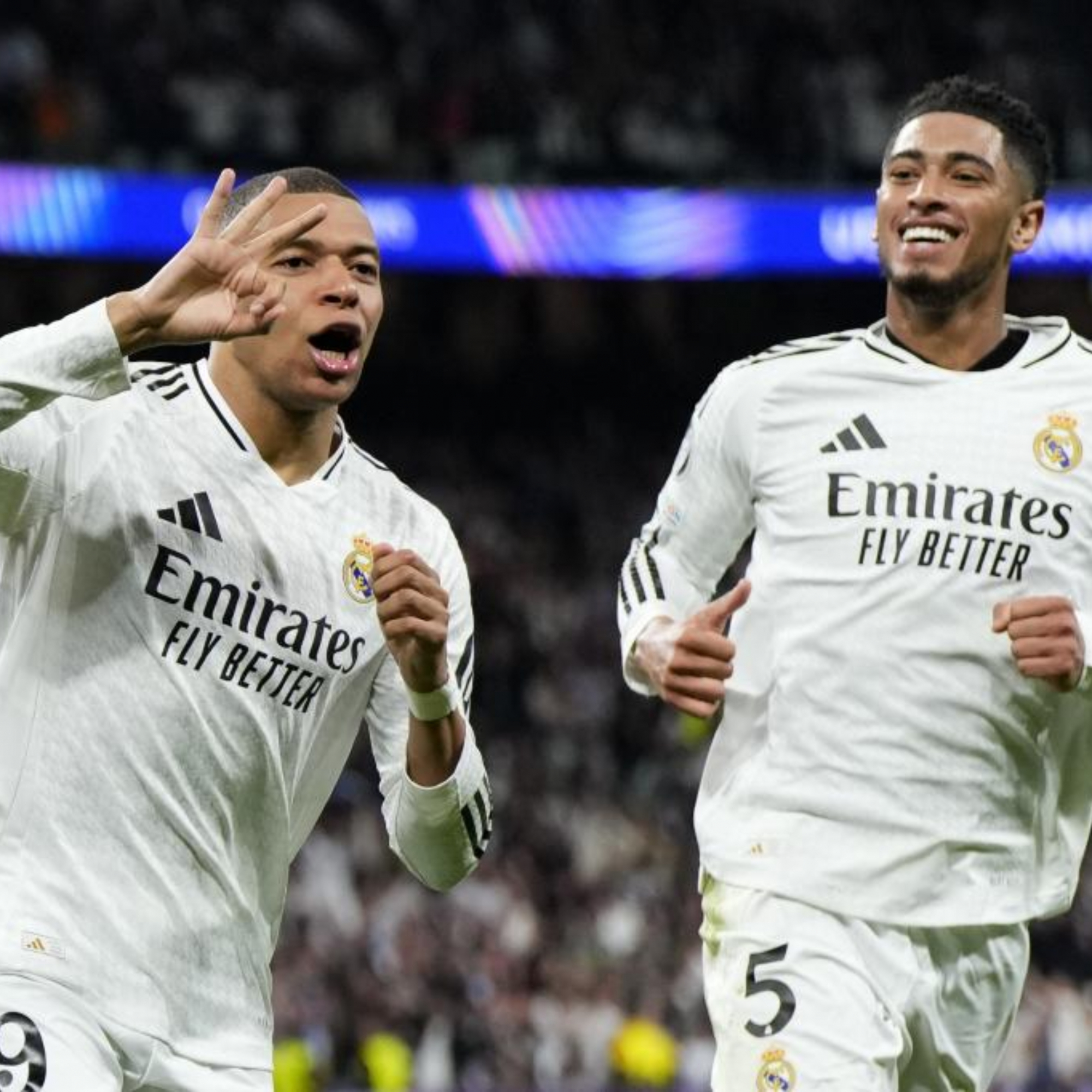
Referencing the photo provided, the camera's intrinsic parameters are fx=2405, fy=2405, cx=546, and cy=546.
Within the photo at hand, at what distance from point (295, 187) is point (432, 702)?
1100 mm

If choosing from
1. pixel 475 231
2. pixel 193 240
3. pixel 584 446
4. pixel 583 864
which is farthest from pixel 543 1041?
pixel 193 240

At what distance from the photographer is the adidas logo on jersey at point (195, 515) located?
4.52m

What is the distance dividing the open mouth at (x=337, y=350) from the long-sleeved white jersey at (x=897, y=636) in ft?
2.61

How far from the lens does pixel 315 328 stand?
468 cm

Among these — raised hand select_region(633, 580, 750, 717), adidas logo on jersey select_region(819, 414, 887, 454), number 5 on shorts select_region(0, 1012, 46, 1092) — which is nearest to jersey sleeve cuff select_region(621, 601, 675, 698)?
raised hand select_region(633, 580, 750, 717)

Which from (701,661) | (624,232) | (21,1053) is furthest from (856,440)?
(624,232)

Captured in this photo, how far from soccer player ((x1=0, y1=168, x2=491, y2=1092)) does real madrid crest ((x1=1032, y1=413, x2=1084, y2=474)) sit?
123 centimetres

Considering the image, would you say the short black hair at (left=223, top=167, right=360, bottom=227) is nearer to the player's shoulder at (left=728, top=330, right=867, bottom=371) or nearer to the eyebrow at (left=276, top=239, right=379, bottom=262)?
the eyebrow at (left=276, top=239, right=379, bottom=262)

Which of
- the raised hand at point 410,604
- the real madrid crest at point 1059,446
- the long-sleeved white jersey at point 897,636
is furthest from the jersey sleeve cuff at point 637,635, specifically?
the real madrid crest at point 1059,446

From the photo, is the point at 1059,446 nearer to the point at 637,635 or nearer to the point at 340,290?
the point at 637,635

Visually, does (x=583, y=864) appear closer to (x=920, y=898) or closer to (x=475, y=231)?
(x=475, y=231)

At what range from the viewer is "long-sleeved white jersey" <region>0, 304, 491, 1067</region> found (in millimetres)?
4289

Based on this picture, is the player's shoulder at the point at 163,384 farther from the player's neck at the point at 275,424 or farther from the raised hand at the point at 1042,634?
the raised hand at the point at 1042,634

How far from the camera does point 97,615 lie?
4.44 m
